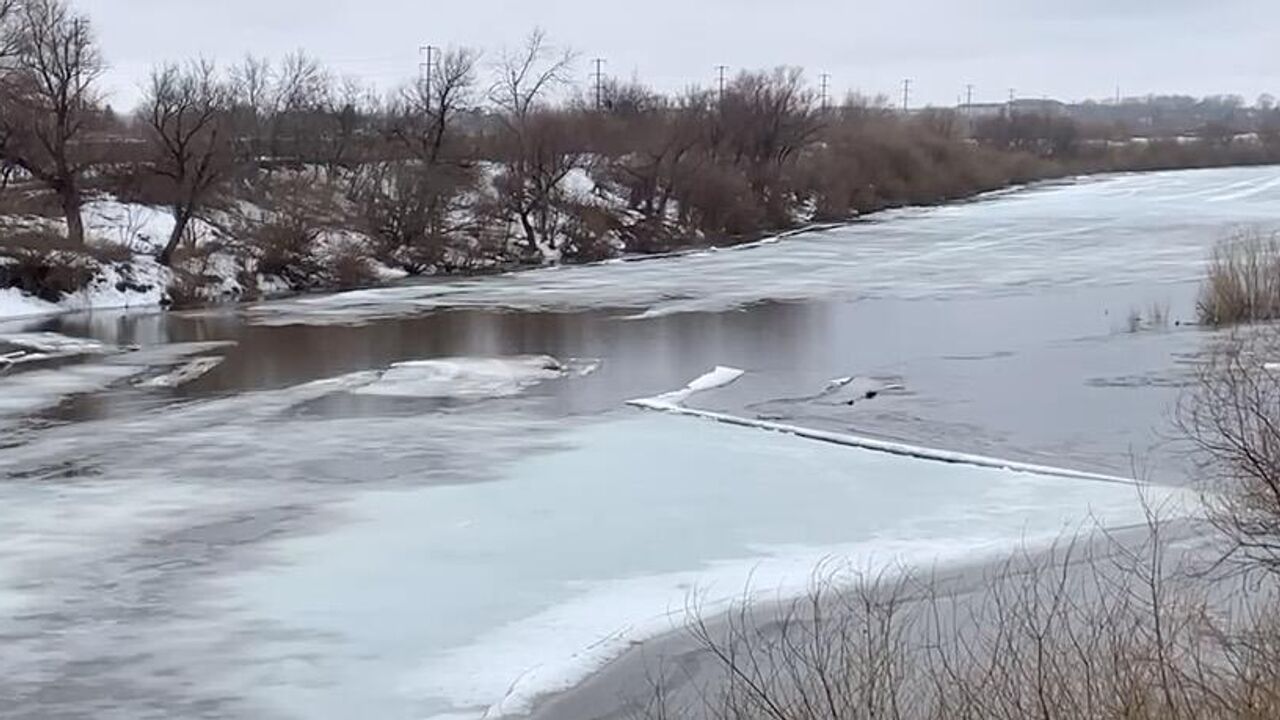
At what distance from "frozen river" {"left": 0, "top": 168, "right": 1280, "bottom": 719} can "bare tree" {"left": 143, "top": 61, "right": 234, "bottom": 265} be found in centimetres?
603

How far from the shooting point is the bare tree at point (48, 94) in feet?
116

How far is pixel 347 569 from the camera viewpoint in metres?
11.3

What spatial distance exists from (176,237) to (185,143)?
2.72 m

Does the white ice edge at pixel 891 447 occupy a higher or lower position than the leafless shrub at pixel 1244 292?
lower

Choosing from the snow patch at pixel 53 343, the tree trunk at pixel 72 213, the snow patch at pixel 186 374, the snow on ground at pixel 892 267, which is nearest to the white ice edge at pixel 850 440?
the snow patch at pixel 186 374

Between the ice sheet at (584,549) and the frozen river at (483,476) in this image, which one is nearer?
the ice sheet at (584,549)

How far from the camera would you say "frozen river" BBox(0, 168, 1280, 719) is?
951cm

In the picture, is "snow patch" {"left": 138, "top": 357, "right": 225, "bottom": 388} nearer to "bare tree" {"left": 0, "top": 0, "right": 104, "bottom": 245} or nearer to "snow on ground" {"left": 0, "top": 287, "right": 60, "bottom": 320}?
"snow on ground" {"left": 0, "top": 287, "right": 60, "bottom": 320}

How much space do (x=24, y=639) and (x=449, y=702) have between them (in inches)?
112

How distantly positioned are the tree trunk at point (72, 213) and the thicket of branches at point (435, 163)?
7cm

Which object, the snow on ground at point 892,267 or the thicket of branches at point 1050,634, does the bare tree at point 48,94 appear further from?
the thicket of branches at point 1050,634

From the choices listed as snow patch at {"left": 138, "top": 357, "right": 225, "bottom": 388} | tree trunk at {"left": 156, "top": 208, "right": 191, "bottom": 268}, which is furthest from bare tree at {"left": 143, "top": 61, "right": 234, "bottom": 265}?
snow patch at {"left": 138, "top": 357, "right": 225, "bottom": 388}

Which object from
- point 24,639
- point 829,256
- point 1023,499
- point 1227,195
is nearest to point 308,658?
point 24,639

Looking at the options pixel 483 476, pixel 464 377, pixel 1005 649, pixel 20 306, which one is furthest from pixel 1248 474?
pixel 20 306
